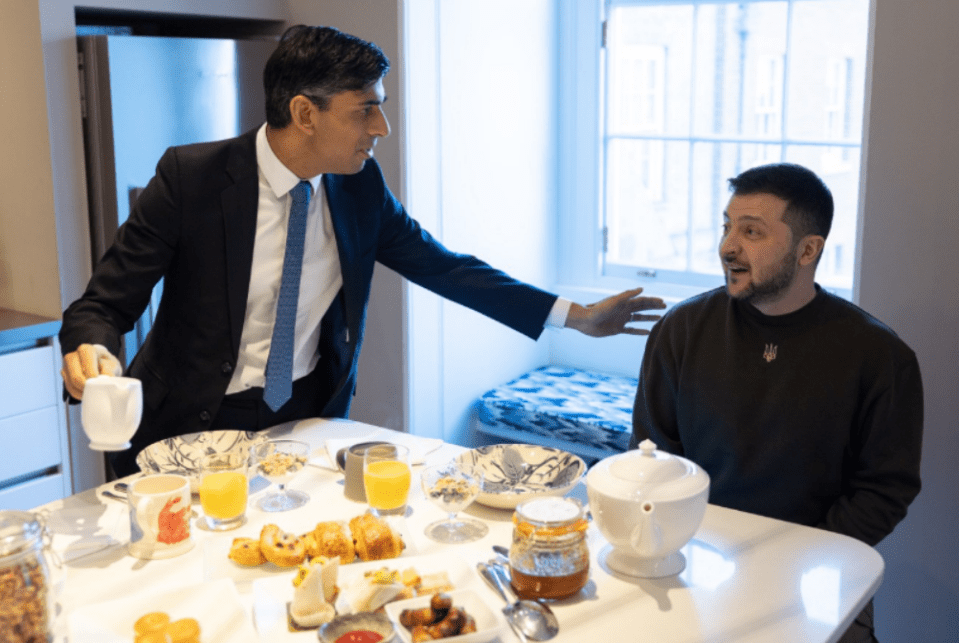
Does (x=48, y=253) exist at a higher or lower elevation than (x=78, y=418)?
higher

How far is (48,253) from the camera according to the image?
9.35ft

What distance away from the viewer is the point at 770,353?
Answer: 196 centimetres

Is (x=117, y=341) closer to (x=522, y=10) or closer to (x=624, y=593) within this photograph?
(x=624, y=593)

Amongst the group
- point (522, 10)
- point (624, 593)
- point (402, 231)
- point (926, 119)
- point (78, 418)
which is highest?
point (522, 10)

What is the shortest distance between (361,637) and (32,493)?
75.2 inches

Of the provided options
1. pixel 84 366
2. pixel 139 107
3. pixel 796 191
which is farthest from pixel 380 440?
pixel 139 107

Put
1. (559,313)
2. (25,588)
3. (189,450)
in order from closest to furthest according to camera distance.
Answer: (25,588) < (189,450) < (559,313)

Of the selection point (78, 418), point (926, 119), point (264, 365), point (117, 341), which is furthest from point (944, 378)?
point (78, 418)

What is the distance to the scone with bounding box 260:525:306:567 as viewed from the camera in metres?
1.42

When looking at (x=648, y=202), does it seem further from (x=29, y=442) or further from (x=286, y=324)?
(x=29, y=442)

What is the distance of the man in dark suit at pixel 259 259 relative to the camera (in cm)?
201

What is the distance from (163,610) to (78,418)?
5.94 ft

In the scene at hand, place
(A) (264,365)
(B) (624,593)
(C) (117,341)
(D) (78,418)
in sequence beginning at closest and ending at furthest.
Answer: (B) (624,593) → (C) (117,341) → (A) (264,365) → (D) (78,418)

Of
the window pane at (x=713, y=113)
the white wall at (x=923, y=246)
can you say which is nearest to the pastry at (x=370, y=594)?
the white wall at (x=923, y=246)
